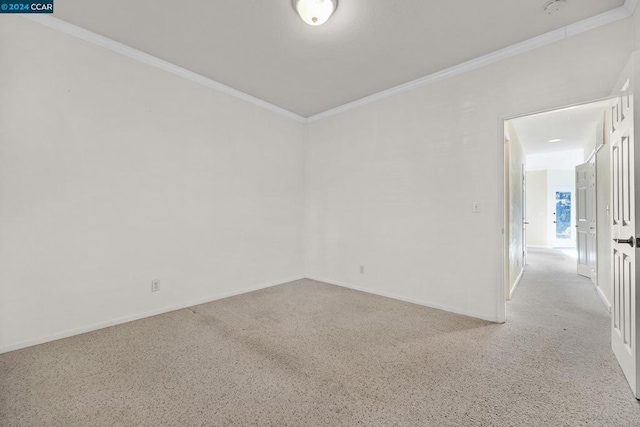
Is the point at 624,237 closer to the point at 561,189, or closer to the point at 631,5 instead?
the point at 631,5

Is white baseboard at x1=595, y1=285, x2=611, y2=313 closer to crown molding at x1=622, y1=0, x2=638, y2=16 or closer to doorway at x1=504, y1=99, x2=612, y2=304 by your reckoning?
doorway at x1=504, y1=99, x2=612, y2=304

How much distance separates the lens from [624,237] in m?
1.85

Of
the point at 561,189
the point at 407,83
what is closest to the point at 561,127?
the point at 407,83

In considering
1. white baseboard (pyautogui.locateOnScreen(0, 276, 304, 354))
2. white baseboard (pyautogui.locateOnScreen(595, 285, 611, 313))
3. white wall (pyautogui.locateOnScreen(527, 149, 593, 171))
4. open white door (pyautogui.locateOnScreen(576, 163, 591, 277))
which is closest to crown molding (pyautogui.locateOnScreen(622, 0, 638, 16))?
white baseboard (pyautogui.locateOnScreen(595, 285, 611, 313))

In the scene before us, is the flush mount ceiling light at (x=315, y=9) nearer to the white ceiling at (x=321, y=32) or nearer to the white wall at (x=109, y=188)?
the white ceiling at (x=321, y=32)

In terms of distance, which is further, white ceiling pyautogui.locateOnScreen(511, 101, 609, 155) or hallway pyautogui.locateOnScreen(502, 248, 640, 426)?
white ceiling pyautogui.locateOnScreen(511, 101, 609, 155)

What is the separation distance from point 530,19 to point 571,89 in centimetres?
70

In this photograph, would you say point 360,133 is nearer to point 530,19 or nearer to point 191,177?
point 530,19

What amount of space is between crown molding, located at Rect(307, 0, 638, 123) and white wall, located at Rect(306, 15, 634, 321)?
0.06m

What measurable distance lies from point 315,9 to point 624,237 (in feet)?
8.97

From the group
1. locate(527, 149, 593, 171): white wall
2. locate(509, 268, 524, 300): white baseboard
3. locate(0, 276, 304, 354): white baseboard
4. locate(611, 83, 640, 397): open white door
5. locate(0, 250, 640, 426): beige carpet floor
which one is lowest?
locate(509, 268, 524, 300): white baseboard

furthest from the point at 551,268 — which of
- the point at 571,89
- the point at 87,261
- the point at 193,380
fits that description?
the point at 87,261

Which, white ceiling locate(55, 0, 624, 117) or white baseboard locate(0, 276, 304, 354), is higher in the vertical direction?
white ceiling locate(55, 0, 624, 117)

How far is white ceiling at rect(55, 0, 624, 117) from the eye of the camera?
85.6 inches
